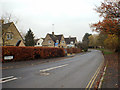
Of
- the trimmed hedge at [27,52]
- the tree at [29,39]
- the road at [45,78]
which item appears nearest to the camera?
the road at [45,78]

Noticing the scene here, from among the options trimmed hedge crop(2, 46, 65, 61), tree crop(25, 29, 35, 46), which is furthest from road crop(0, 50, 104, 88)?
tree crop(25, 29, 35, 46)

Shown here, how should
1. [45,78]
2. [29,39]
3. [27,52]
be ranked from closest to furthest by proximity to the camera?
[45,78] < [27,52] < [29,39]

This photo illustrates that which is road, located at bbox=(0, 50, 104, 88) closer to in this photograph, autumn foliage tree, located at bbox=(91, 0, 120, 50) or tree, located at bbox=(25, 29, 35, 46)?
autumn foliage tree, located at bbox=(91, 0, 120, 50)

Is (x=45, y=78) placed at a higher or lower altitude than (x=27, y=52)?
lower

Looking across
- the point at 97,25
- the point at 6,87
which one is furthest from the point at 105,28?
the point at 6,87

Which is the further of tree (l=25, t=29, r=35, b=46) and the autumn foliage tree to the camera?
tree (l=25, t=29, r=35, b=46)

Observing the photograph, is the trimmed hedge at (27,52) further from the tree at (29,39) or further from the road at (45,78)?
the tree at (29,39)

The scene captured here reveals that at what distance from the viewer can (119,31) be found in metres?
15.9

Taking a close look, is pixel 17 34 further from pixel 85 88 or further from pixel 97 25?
pixel 85 88

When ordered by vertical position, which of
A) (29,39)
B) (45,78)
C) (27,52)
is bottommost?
(45,78)

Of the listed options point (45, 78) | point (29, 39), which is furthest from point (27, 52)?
point (29, 39)

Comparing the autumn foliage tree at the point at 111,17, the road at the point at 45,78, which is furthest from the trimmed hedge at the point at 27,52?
the autumn foliage tree at the point at 111,17

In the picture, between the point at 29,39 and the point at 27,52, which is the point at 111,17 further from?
the point at 29,39

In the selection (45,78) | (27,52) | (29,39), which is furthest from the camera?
(29,39)
